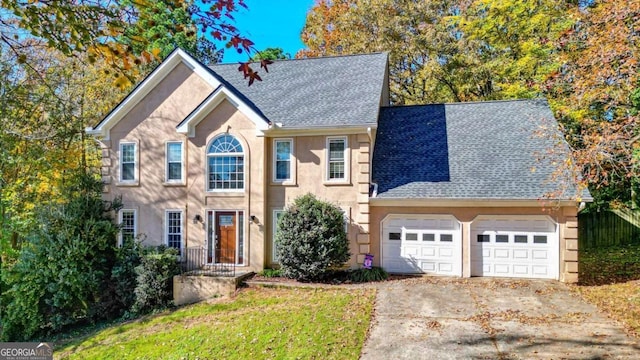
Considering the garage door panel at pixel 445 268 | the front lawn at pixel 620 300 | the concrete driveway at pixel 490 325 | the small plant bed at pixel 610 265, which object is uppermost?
the garage door panel at pixel 445 268

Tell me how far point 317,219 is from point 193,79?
7826mm

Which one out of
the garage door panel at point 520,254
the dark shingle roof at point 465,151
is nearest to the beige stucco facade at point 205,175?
the dark shingle roof at point 465,151

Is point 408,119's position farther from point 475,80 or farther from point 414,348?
point 414,348

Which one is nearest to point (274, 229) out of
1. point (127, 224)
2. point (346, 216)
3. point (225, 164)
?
point (346, 216)

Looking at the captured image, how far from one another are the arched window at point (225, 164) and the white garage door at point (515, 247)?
8919 millimetres

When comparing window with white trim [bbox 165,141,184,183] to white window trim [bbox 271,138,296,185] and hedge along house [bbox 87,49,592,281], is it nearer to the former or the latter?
hedge along house [bbox 87,49,592,281]

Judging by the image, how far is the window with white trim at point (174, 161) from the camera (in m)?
15.7

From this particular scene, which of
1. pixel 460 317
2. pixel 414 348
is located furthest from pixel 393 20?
pixel 414 348

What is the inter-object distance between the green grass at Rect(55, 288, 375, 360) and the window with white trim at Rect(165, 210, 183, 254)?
126 inches

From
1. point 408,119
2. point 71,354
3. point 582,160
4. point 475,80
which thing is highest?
point 475,80

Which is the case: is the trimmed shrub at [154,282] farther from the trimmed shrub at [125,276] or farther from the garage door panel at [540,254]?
the garage door panel at [540,254]

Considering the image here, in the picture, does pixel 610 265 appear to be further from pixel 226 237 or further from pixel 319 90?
pixel 226 237

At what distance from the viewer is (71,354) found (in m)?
11.9

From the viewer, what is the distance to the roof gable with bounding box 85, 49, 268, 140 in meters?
14.7
